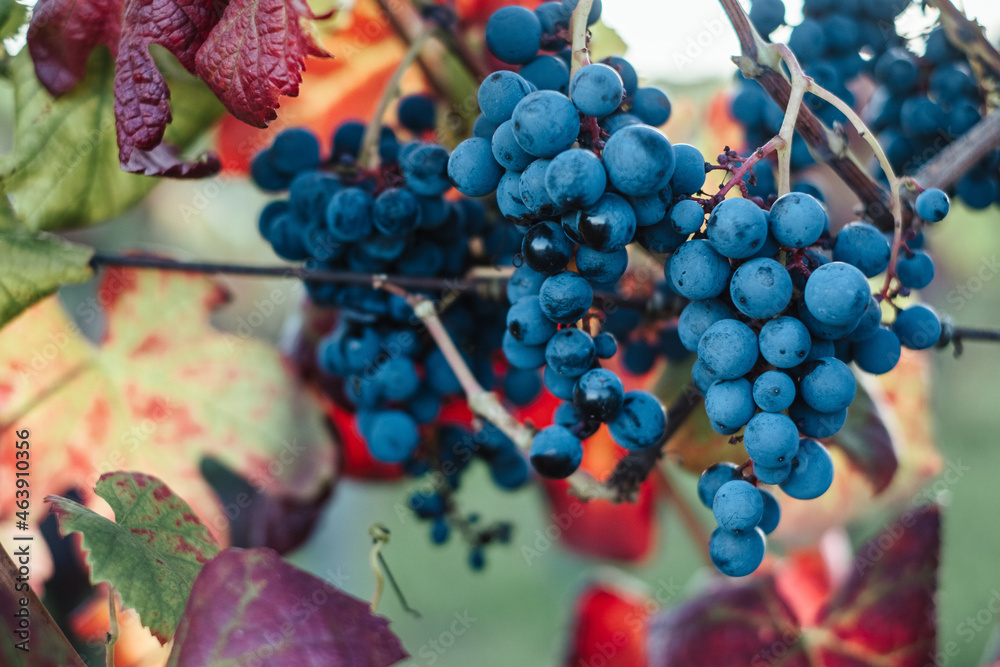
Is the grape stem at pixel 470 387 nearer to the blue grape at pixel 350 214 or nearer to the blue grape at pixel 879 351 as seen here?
the blue grape at pixel 350 214

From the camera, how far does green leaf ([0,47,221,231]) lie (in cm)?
47

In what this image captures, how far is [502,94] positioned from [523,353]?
0.46 feet

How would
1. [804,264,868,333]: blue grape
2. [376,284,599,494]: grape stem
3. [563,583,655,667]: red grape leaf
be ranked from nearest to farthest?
[804,264,868,333]: blue grape
[376,284,599,494]: grape stem
[563,583,655,667]: red grape leaf

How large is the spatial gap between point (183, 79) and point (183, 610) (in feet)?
1.18

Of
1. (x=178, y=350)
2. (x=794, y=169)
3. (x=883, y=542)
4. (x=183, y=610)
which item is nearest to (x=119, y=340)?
(x=178, y=350)

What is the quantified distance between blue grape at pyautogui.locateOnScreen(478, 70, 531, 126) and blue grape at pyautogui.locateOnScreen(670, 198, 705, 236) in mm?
95

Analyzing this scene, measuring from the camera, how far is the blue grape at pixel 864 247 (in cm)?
36

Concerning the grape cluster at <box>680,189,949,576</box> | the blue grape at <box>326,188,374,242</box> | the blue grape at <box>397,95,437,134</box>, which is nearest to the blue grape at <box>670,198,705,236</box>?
the grape cluster at <box>680,189,949,576</box>

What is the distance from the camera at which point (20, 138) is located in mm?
473

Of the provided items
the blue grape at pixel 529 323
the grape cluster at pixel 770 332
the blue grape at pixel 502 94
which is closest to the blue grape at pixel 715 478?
the grape cluster at pixel 770 332

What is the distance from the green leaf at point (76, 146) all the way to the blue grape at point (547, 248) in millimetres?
305

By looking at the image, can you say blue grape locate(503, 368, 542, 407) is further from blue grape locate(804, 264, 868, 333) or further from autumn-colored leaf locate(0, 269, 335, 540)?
blue grape locate(804, 264, 868, 333)

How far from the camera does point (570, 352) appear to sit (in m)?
0.37

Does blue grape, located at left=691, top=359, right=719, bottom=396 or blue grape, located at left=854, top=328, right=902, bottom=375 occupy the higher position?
blue grape, located at left=691, top=359, right=719, bottom=396
